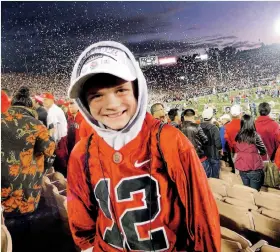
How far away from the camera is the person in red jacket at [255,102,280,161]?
5.27ft

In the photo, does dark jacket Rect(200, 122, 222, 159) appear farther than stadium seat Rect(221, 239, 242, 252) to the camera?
Yes

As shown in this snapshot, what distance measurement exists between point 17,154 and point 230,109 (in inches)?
46.4

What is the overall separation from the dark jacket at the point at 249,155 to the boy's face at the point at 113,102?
0.94 metres

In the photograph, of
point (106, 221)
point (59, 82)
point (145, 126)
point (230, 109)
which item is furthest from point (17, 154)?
point (230, 109)

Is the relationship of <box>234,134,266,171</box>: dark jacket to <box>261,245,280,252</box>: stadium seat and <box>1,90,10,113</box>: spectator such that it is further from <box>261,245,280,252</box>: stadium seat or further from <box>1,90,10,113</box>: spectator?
<box>1,90,10,113</box>: spectator

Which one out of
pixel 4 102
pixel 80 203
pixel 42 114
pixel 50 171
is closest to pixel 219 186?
pixel 80 203

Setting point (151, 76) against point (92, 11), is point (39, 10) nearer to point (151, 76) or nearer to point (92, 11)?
point (92, 11)

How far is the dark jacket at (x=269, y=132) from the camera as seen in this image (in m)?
1.64

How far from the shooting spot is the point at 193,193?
989 mm

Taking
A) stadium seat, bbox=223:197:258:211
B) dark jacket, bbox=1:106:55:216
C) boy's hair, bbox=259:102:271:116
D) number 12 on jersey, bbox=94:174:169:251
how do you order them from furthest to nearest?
boy's hair, bbox=259:102:271:116, stadium seat, bbox=223:197:258:211, dark jacket, bbox=1:106:55:216, number 12 on jersey, bbox=94:174:169:251

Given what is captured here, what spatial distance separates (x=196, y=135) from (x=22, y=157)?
816 mm

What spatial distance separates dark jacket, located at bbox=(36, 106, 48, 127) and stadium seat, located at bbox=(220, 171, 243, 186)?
98cm

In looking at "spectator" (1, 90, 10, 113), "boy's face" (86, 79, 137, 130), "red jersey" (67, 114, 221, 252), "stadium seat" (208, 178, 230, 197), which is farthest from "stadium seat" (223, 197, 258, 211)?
"spectator" (1, 90, 10, 113)

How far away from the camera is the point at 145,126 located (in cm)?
103
